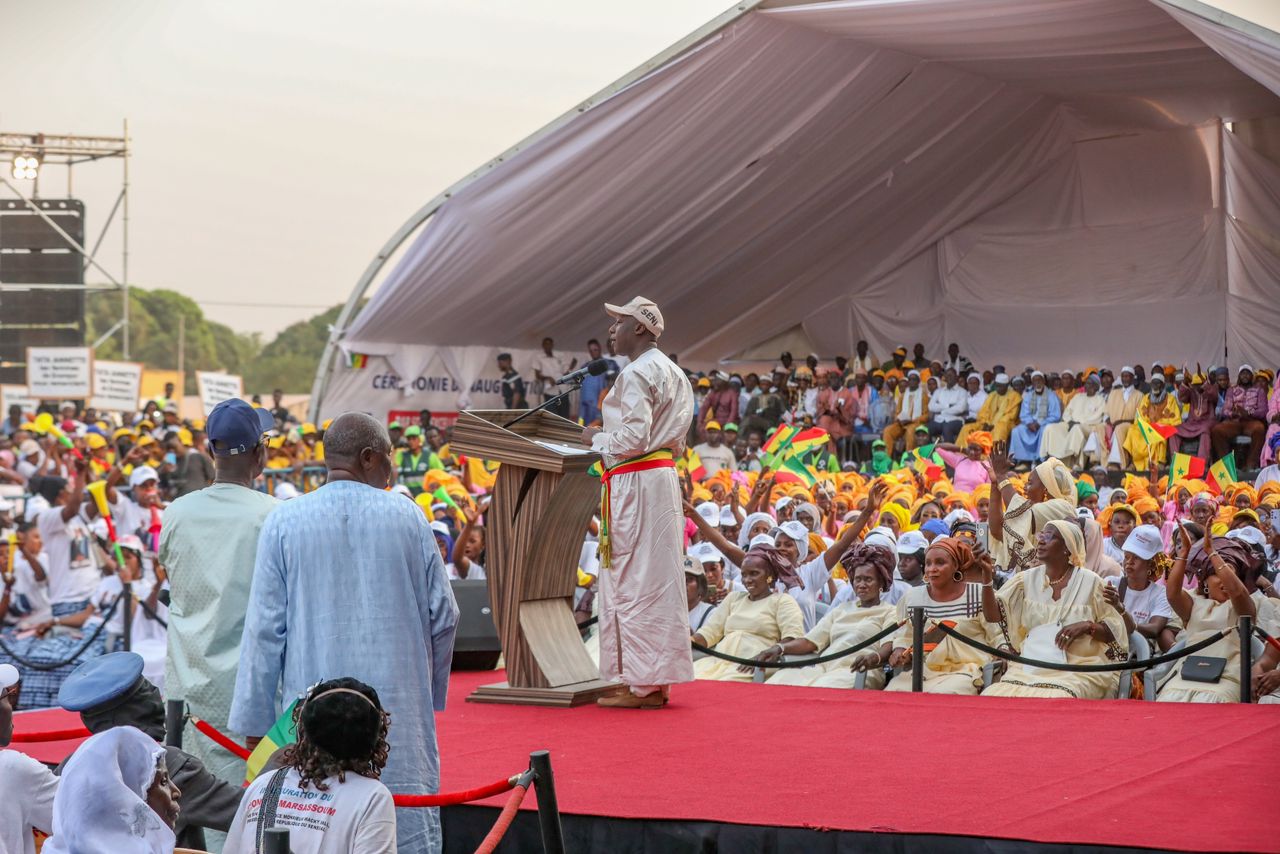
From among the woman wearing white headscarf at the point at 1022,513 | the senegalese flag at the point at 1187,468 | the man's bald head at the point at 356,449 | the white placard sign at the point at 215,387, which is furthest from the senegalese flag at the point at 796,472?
the white placard sign at the point at 215,387

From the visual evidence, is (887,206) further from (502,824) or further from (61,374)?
(502,824)

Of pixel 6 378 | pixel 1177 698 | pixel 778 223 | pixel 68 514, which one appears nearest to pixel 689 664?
pixel 1177 698

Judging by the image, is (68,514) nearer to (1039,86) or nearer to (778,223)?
(778,223)

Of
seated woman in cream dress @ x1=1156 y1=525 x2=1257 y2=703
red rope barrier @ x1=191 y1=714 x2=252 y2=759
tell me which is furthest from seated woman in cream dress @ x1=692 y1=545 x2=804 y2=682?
red rope barrier @ x1=191 y1=714 x2=252 y2=759

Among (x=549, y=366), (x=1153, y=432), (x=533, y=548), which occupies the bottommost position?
(x=533, y=548)

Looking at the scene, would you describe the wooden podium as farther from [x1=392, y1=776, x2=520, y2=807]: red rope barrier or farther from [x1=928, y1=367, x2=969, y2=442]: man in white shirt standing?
[x1=928, y1=367, x2=969, y2=442]: man in white shirt standing

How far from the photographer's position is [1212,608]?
22.3ft

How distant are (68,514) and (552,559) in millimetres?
5881

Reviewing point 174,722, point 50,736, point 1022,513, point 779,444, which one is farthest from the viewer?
point 779,444

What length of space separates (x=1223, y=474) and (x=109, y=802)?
12.0 m

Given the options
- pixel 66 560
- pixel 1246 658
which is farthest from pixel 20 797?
pixel 66 560

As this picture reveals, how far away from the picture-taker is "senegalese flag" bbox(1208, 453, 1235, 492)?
12938 mm

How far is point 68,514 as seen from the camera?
1098cm

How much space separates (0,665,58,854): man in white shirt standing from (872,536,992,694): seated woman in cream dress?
4.16m
